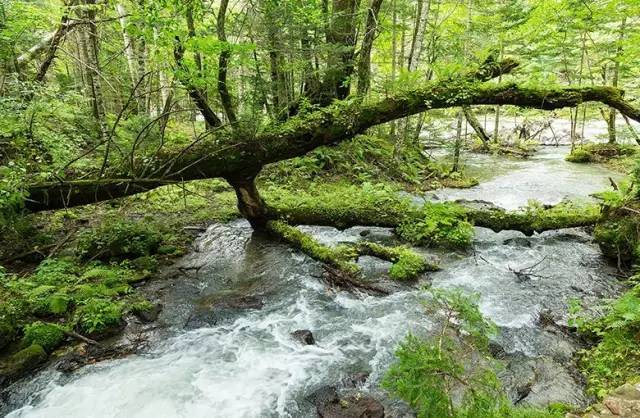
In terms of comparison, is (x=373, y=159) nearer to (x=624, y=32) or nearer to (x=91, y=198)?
(x=91, y=198)

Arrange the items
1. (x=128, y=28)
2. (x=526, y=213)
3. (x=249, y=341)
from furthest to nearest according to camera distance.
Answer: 1. (x=526, y=213)
2. (x=128, y=28)
3. (x=249, y=341)

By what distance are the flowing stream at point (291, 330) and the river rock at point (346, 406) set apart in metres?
0.14

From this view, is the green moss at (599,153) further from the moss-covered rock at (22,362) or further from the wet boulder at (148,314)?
the moss-covered rock at (22,362)

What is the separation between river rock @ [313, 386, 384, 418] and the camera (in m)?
4.36

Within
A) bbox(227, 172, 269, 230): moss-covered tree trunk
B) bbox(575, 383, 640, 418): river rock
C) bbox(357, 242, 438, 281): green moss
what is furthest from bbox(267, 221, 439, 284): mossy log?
bbox(575, 383, 640, 418): river rock

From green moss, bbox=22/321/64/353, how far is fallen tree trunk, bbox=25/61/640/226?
2.88 metres

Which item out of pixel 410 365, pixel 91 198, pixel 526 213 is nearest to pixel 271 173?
pixel 91 198

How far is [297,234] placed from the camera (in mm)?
8719

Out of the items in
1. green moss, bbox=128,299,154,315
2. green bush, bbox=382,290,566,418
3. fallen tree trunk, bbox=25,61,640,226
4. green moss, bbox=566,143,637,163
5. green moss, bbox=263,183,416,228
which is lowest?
green moss, bbox=566,143,637,163

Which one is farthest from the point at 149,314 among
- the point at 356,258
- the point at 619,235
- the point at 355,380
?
the point at 619,235

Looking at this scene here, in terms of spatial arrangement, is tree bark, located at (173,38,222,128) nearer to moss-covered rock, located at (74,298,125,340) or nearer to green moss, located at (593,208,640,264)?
moss-covered rock, located at (74,298,125,340)

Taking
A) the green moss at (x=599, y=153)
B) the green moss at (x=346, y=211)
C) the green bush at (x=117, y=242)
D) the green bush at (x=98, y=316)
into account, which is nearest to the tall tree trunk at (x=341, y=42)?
the green moss at (x=346, y=211)

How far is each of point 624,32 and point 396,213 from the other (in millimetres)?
15897

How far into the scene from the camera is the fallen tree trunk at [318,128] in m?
7.78
